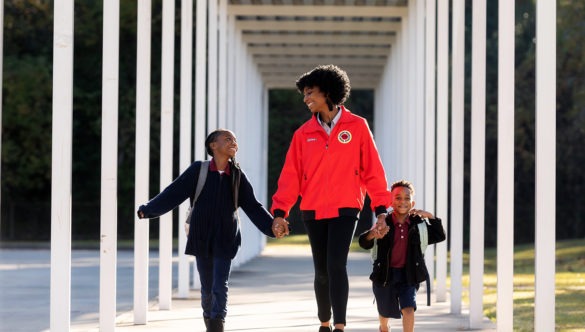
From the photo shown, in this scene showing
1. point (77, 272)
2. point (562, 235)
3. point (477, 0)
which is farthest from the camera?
point (562, 235)

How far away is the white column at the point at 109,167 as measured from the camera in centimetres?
1000

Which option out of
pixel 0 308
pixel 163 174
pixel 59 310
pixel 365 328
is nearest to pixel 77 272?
pixel 0 308

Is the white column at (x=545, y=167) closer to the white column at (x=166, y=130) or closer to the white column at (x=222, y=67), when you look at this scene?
the white column at (x=166, y=130)

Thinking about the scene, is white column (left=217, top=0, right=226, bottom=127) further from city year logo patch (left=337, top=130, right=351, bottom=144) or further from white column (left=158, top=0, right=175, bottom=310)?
city year logo patch (left=337, top=130, right=351, bottom=144)

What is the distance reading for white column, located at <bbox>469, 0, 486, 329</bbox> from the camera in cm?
1127

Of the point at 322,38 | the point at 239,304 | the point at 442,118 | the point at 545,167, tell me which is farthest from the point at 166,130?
the point at 322,38

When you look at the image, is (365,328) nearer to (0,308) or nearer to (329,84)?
(329,84)

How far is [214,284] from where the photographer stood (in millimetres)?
8977

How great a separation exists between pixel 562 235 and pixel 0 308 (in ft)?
102

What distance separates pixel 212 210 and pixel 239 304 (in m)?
5.60

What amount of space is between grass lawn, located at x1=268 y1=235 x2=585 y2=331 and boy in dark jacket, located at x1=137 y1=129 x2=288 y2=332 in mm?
3896

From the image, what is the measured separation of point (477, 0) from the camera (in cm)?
1109

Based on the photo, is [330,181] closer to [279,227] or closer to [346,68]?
[279,227]

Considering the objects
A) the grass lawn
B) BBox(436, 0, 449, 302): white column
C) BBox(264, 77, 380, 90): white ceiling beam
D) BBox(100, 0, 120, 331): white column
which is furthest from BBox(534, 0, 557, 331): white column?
BBox(264, 77, 380, 90): white ceiling beam
